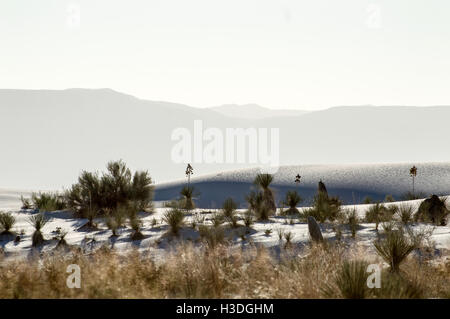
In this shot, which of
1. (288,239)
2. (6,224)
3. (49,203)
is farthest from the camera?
(49,203)

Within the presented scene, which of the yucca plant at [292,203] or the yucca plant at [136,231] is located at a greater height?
the yucca plant at [292,203]

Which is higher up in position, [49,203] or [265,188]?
[265,188]

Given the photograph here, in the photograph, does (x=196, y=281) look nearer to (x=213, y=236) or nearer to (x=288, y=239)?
(x=213, y=236)

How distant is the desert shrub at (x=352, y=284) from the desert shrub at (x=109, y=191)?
50.6ft

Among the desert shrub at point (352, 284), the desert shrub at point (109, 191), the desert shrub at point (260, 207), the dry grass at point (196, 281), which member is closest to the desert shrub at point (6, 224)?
the desert shrub at point (109, 191)

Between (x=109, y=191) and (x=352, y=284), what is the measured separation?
58.0 ft

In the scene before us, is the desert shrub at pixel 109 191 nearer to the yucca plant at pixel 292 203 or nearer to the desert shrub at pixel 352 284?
the yucca plant at pixel 292 203

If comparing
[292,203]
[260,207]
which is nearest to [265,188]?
[292,203]

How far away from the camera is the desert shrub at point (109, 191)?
70.9ft

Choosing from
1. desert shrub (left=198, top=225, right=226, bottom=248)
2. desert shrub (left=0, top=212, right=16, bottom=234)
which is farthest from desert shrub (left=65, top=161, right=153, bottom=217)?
desert shrub (left=198, top=225, right=226, bottom=248)

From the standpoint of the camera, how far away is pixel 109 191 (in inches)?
883

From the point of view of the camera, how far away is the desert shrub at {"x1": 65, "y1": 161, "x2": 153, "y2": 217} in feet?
70.9
